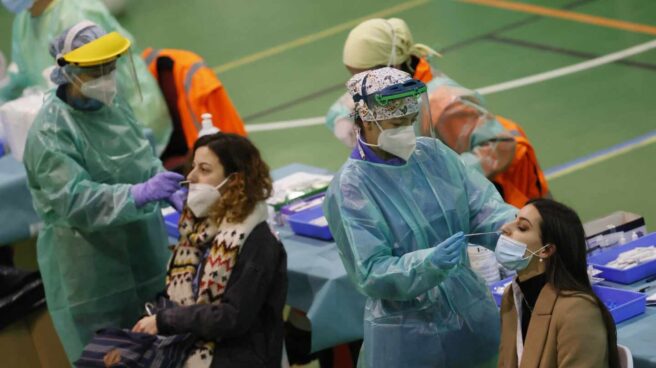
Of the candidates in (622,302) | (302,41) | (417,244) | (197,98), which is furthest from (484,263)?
(302,41)

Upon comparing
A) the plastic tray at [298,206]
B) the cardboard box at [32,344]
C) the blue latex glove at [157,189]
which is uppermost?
the blue latex glove at [157,189]

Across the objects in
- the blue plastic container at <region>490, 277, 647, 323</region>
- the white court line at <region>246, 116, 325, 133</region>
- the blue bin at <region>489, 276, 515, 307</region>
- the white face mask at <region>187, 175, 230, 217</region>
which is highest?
→ the white face mask at <region>187, 175, 230, 217</region>

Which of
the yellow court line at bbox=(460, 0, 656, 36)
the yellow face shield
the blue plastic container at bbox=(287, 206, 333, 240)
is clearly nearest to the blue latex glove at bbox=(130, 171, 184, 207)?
the yellow face shield

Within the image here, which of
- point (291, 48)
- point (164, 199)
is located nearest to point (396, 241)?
point (164, 199)

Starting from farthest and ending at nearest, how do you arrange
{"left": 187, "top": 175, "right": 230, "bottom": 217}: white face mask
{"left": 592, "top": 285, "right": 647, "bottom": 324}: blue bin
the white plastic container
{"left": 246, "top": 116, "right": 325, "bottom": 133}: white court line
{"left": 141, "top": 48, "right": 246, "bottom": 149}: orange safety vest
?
{"left": 246, "top": 116, "right": 325, "bottom": 133}: white court line
{"left": 141, "top": 48, "right": 246, "bottom": 149}: orange safety vest
the white plastic container
{"left": 187, "top": 175, "right": 230, "bottom": 217}: white face mask
{"left": 592, "top": 285, "right": 647, "bottom": 324}: blue bin

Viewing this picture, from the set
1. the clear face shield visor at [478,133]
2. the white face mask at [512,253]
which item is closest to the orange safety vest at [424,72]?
the clear face shield visor at [478,133]

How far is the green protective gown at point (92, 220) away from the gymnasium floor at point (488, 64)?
3204 millimetres

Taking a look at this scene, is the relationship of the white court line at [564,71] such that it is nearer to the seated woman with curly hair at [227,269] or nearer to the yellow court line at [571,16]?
the yellow court line at [571,16]

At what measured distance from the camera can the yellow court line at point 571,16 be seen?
1053 centimetres

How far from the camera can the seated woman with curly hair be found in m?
4.79

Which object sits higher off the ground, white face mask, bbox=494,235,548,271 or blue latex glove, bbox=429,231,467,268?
blue latex glove, bbox=429,231,467,268

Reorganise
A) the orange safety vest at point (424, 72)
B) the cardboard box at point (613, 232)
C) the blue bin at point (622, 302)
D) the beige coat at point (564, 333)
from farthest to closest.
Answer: the orange safety vest at point (424, 72)
the cardboard box at point (613, 232)
the blue bin at point (622, 302)
the beige coat at point (564, 333)

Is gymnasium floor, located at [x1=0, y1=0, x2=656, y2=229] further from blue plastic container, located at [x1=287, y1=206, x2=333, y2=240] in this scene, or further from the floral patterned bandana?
the floral patterned bandana

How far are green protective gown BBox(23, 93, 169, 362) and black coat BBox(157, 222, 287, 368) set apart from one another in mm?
801
